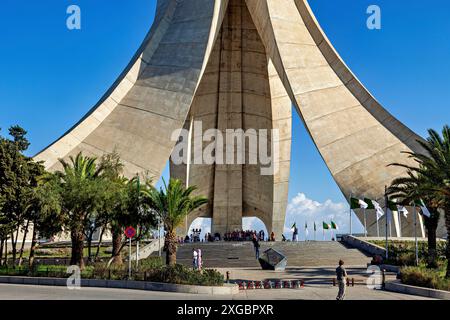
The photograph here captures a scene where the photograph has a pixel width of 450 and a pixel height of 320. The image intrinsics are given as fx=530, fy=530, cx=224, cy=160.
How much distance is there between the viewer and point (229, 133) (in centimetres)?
4012

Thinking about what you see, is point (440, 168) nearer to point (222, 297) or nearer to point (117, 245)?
point (222, 297)

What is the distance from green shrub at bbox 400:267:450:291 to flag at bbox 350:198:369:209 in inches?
379

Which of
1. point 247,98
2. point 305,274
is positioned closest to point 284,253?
point 305,274

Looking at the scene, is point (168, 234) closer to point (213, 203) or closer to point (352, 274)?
point (352, 274)

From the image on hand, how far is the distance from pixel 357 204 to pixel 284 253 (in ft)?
13.6

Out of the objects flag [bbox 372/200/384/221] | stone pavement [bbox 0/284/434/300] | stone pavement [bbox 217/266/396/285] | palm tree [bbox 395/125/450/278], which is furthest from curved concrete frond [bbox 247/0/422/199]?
stone pavement [bbox 0/284/434/300]

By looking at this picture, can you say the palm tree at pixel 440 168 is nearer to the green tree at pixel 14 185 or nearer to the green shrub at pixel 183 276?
the green shrub at pixel 183 276

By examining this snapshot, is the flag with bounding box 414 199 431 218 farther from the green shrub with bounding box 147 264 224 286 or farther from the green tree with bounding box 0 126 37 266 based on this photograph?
the green tree with bounding box 0 126 37 266

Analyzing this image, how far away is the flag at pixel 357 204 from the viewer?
2319 centimetres

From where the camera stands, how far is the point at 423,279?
496 inches

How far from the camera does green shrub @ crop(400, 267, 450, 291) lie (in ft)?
39.7

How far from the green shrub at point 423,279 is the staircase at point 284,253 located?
22.9ft

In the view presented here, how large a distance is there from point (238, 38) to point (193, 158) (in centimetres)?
951

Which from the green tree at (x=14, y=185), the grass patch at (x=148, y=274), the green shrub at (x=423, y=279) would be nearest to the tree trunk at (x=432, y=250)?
the green shrub at (x=423, y=279)
